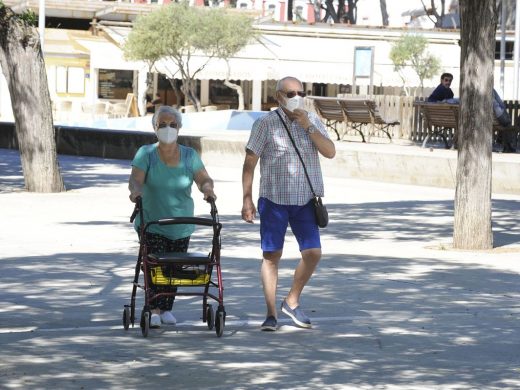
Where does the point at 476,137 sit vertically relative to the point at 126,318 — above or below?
above

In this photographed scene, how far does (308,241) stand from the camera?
29.5 feet

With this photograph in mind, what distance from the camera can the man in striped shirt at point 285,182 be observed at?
350 inches

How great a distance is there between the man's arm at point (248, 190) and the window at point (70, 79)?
49.6 m

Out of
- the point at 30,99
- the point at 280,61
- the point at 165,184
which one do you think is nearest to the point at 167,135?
the point at 165,184

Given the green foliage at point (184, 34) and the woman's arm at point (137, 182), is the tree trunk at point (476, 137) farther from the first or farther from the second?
the green foliage at point (184, 34)

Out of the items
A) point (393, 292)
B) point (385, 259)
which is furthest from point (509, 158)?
point (393, 292)

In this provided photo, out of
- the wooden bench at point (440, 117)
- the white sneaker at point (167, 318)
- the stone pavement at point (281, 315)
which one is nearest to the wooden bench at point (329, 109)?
the wooden bench at point (440, 117)

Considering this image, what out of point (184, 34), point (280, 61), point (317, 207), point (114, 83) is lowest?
point (114, 83)

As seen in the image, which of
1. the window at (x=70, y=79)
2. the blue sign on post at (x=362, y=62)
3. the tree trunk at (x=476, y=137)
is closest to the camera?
the tree trunk at (x=476, y=137)

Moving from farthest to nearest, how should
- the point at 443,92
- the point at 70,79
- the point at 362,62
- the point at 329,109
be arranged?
the point at 70,79, the point at 362,62, the point at 329,109, the point at 443,92

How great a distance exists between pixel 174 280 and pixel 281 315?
1.30 metres

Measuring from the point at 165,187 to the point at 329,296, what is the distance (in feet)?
6.75

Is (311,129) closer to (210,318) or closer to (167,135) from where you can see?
(167,135)

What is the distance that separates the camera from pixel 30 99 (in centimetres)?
1958
